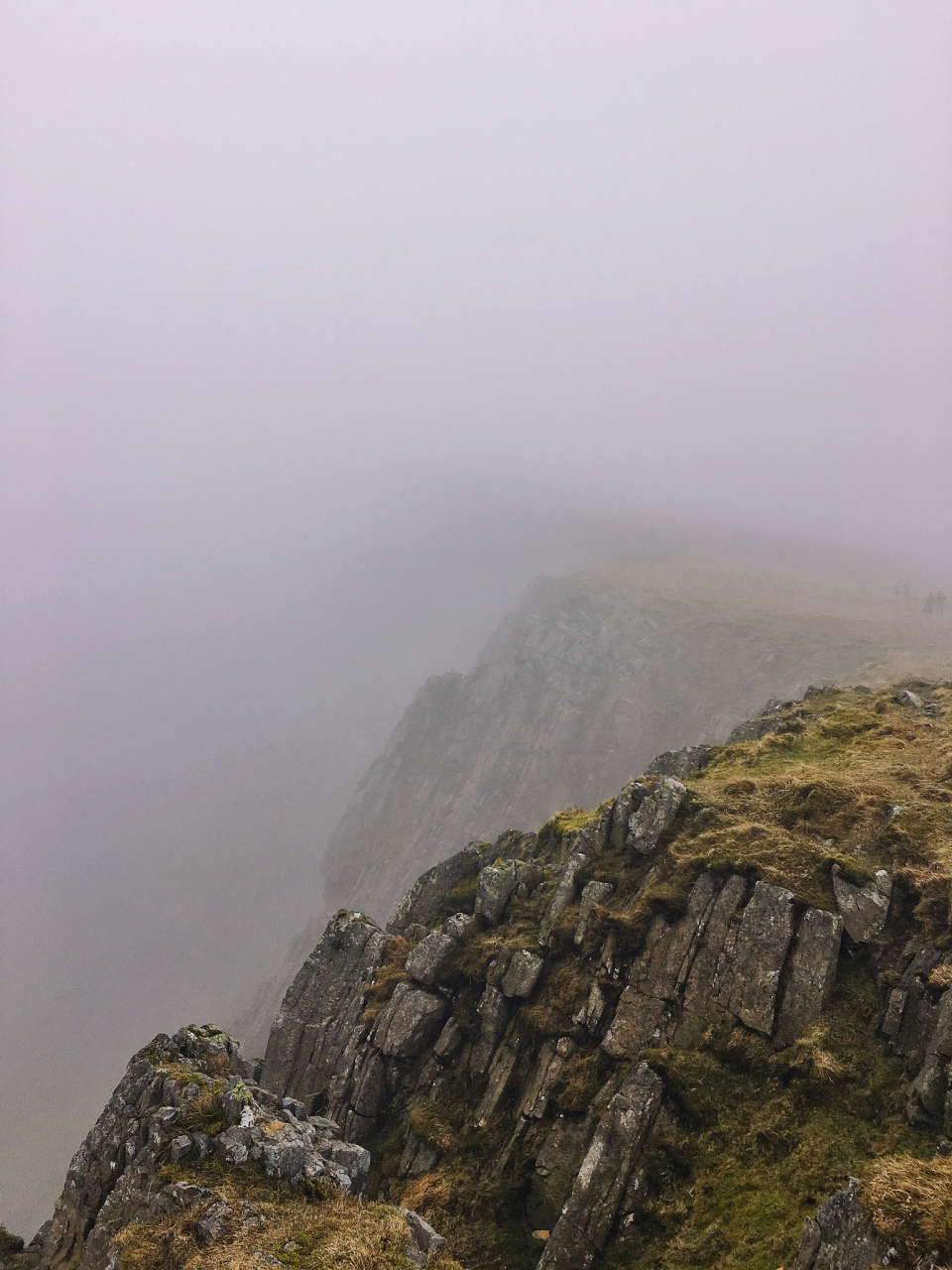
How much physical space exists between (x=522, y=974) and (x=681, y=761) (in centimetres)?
1911

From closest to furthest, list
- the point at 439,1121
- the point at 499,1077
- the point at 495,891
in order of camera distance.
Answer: the point at 439,1121 → the point at 499,1077 → the point at 495,891

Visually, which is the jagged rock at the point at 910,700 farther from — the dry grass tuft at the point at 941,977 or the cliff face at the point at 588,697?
the cliff face at the point at 588,697

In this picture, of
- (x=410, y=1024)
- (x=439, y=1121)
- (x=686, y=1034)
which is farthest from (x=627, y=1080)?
(x=410, y=1024)

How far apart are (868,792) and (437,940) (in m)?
20.2

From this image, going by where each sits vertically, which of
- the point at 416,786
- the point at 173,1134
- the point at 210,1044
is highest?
the point at 173,1134

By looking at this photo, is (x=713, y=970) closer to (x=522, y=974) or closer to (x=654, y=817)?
(x=654, y=817)

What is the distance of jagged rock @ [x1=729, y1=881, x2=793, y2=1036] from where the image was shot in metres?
16.2

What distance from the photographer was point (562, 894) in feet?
80.2

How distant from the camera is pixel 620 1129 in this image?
15.0m

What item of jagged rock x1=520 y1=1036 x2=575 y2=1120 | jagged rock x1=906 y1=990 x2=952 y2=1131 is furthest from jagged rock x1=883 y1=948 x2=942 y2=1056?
jagged rock x1=520 y1=1036 x2=575 y2=1120

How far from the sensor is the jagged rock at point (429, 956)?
24.9m

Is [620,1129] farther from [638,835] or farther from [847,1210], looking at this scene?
[638,835]

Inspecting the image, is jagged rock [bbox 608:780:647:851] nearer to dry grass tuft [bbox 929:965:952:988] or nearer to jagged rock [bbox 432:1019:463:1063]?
jagged rock [bbox 432:1019:463:1063]

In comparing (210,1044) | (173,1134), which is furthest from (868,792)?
(210,1044)
